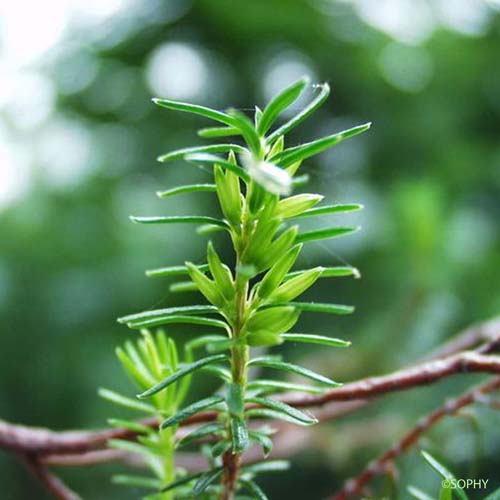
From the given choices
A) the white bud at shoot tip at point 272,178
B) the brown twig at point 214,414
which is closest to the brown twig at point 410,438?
the brown twig at point 214,414

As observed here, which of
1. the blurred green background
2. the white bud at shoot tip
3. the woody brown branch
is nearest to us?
the white bud at shoot tip

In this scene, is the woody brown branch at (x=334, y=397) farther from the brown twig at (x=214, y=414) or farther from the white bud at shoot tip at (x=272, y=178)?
the white bud at shoot tip at (x=272, y=178)

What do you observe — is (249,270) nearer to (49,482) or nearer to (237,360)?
(237,360)

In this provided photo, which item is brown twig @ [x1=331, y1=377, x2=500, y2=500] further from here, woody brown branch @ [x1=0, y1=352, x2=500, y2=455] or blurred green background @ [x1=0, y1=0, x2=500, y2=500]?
blurred green background @ [x1=0, y1=0, x2=500, y2=500]

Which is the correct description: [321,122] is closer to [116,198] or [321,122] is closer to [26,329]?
[116,198]

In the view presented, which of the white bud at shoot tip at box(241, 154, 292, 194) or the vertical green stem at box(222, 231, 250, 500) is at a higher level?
the white bud at shoot tip at box(241, 154, 292, 194)

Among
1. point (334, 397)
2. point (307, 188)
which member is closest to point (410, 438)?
point (334, 397)

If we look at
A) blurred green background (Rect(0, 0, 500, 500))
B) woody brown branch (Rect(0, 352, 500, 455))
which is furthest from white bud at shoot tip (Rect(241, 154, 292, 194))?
blurred green background (Rect(0, 0, 500, 500))

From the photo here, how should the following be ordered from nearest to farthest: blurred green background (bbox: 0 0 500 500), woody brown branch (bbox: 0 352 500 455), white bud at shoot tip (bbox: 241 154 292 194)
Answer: white bud at shoot tip (bbox: 241 154 292 194) → woody brown branch (bbox: 0 352 500 455) → blurred green background (bbox: 0 0 500 500)
